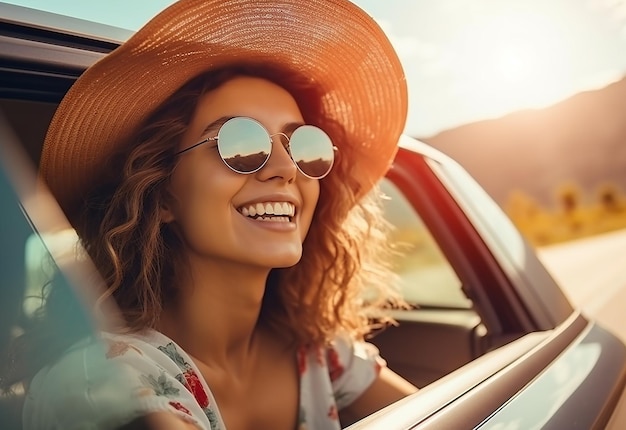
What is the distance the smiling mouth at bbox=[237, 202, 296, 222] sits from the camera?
1655 mm

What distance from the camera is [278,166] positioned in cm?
170

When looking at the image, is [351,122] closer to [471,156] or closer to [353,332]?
[353,332]

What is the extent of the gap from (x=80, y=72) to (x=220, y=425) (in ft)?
2.66

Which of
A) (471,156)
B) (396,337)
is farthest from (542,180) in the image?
(396,337)

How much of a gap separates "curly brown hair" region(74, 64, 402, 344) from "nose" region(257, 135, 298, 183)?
218 millimetres

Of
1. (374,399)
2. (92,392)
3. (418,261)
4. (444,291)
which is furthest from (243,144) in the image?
(418,261)

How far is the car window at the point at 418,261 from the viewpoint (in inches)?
99.8

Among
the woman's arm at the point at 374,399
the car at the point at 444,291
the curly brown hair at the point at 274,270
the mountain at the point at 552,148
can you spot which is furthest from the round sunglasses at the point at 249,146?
the mountain at the point at 552,148

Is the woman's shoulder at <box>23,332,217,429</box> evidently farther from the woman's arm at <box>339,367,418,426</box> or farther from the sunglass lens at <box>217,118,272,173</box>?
the woman's arm at <box>339,367,418,426</box>

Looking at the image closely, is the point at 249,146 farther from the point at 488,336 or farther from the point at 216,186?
the point at 488,336

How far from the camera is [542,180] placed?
54906 mm

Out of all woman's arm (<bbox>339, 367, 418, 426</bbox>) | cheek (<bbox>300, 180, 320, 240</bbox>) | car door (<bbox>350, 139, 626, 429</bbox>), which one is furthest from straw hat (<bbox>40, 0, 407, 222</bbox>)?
woman's arm (<bbox>339, 367, 418, 426</bbox>)

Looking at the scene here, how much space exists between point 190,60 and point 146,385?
2.56 ft

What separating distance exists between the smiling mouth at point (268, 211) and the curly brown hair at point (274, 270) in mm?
211
